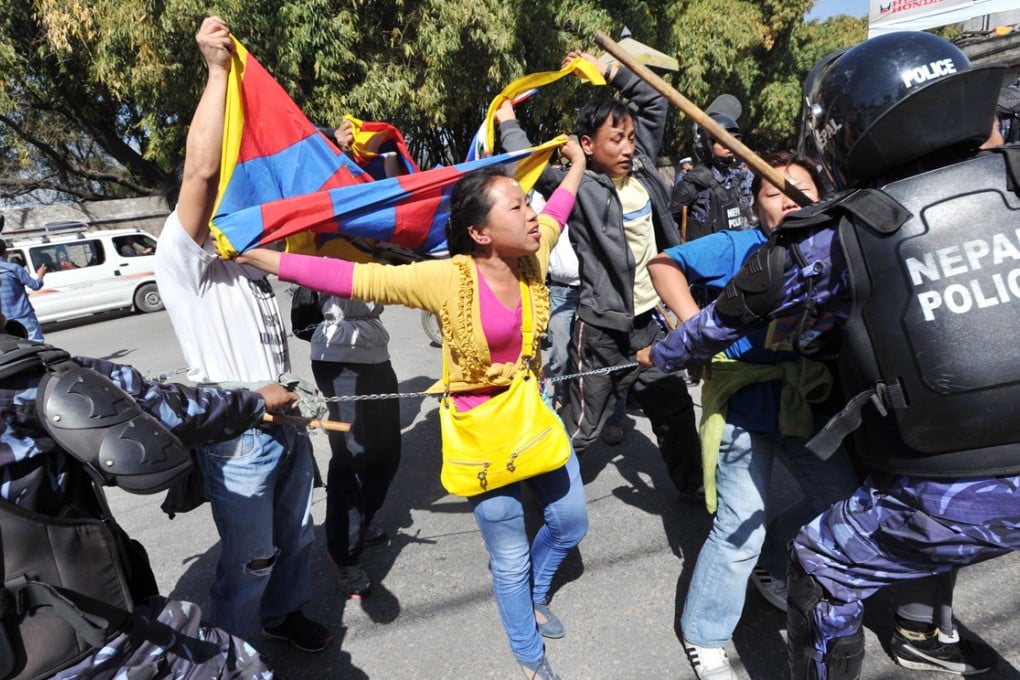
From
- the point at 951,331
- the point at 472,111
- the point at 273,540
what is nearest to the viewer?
the point at 951,331

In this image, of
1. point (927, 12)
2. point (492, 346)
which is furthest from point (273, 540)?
point (927, 12)

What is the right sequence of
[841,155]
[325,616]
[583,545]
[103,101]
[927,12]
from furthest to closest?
1. [103,101]
2. [927,12]
3. [583,545]
4. [325,616]
5. [841,155]

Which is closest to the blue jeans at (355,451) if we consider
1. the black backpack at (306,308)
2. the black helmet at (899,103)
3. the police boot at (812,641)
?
the black backpack at (306,308)

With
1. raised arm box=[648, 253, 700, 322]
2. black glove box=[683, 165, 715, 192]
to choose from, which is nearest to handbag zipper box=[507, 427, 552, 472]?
raised arm box=[648, 253, 700, 322]

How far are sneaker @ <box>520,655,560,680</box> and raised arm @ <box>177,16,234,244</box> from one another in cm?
183

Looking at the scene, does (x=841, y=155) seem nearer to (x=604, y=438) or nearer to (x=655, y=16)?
(x=604, y=438)

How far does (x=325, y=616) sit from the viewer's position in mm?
2877

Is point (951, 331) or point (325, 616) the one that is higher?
point (951, 331)

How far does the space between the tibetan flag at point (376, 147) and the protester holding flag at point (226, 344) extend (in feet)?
3.28

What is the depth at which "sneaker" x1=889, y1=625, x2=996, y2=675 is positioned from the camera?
227 centimetres

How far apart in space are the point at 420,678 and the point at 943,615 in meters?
1.91

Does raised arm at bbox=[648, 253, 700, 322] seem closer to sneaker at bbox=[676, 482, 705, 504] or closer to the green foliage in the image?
sneaker at bbox=[676, 482, 705, 504]

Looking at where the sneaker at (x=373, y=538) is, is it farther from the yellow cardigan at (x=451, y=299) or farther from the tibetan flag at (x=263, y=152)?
the tibetan flag at (x=263, y=152)

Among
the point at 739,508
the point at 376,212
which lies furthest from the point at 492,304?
the point at 739,508
